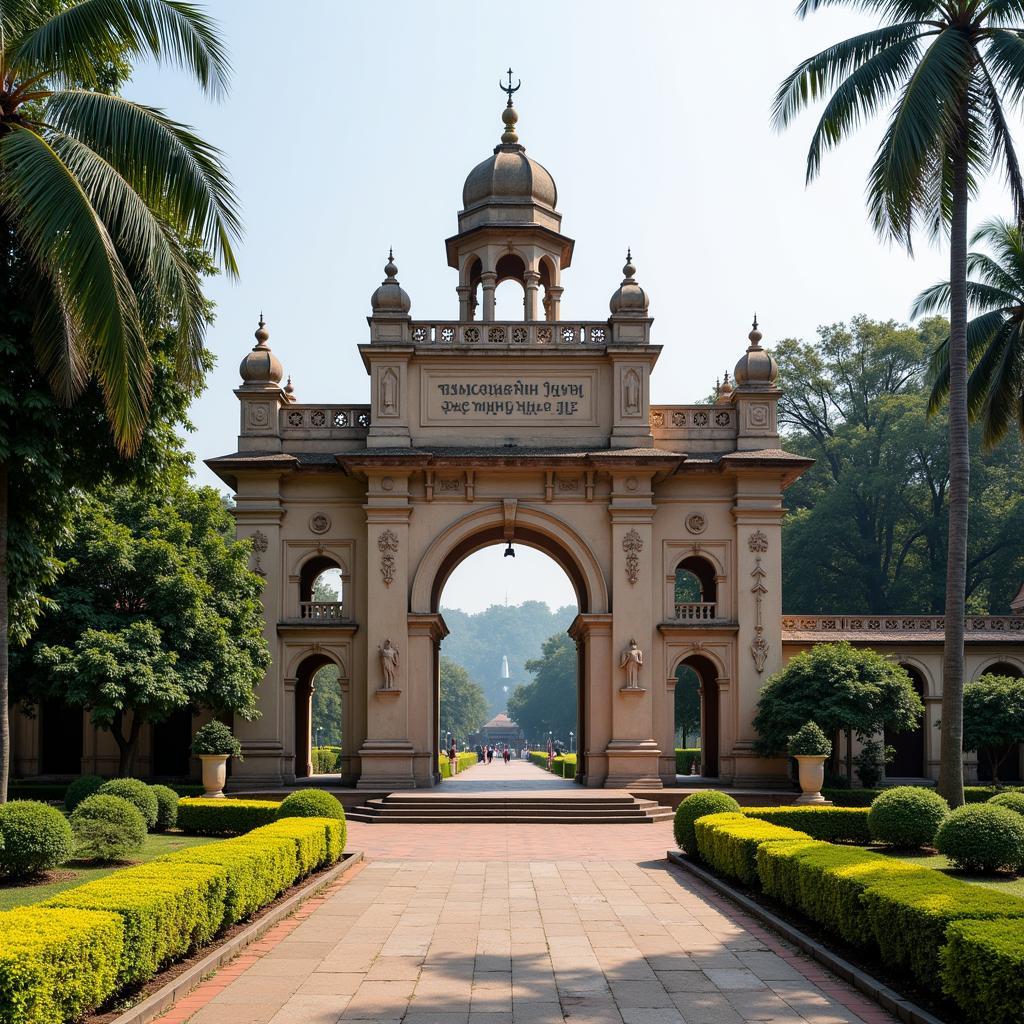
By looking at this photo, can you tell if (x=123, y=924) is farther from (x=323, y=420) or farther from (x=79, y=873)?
(x=323, y=420)

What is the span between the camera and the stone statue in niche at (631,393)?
37.1 meters

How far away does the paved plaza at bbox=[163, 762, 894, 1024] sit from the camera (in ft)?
37.8

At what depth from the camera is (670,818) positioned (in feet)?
108

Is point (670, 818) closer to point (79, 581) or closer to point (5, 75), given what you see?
point (79, 581)

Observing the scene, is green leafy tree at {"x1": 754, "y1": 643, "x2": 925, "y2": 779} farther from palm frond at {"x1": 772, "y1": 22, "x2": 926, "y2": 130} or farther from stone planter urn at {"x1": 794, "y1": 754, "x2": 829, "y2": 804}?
palm frond at {"x1": 772, "y1": 22, "x2": 926, "y2": 130}

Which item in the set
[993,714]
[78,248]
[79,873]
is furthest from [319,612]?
[78,248]

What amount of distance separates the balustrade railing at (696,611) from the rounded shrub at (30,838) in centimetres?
2215

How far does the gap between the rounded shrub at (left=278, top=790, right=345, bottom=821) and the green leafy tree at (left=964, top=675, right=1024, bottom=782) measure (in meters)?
21.2

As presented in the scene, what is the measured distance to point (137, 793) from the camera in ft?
77.6

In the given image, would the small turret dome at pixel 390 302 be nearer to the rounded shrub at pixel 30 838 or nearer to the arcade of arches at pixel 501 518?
the arcade of arches at pixel 501 518

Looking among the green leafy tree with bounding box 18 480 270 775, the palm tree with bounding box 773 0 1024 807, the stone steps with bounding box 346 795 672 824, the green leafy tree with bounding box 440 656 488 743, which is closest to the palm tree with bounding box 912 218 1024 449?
the palm tree with bounding box 773 0 1024 807

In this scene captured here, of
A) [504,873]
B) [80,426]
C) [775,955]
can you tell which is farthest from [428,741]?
[775,955]

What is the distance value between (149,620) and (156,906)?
20381 mm

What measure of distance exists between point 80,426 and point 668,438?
21927 mm
